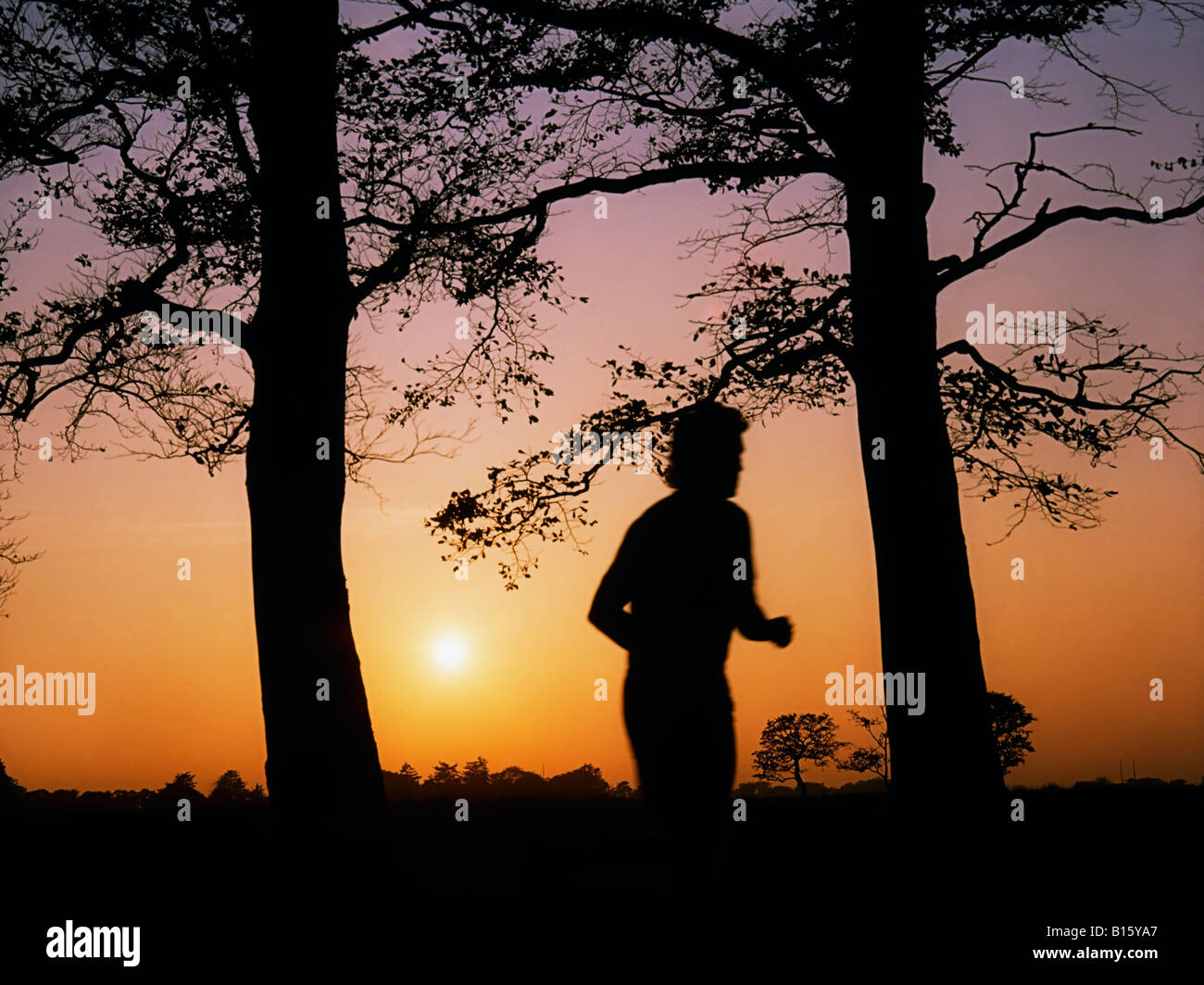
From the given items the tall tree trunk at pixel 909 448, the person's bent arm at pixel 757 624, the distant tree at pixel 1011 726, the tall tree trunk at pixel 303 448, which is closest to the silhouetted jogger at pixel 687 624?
the person's bent arm at pixel 757 624

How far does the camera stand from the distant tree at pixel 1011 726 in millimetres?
47531

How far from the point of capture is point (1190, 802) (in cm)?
988

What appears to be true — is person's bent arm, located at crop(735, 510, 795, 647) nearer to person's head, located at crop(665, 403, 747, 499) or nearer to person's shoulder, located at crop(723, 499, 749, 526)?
person's shoulder, located at crop(723, 499, 749, 526)

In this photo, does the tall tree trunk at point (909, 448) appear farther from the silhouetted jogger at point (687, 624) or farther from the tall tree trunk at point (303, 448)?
the tall tree trunk at point (303, 448)

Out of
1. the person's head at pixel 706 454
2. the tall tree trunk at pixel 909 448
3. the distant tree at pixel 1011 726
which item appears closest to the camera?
the person's head at pixel 706 454

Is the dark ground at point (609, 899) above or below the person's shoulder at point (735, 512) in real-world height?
below

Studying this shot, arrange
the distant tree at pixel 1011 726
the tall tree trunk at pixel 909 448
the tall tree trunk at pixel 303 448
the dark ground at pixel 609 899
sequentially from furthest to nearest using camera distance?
the distant tree at pixel 1011 726
the tall tree trunk at pixel 909 448
the tall tree trunk at pixel 303 448
the dark ground at pixel 609 899

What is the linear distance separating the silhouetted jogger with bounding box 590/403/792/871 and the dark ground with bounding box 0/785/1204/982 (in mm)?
471

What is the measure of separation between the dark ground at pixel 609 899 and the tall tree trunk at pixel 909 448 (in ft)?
2.36

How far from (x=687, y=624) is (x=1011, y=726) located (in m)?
49.9

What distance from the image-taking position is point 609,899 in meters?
5.11

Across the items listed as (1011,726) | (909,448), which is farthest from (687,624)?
(1011,726)
